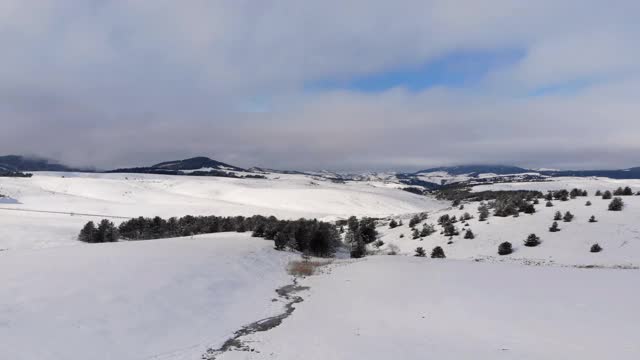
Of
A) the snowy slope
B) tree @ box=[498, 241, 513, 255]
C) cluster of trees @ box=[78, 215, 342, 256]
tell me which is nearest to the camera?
the snowy slope

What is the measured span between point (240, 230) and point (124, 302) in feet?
143

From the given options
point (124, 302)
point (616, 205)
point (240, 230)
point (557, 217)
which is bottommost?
point (240, 230)

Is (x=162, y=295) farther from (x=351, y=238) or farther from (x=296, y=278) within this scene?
(x=351, y=238)

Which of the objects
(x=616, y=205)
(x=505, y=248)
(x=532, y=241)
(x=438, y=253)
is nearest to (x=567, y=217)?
(x=616, y=205)

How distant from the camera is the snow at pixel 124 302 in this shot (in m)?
14.0

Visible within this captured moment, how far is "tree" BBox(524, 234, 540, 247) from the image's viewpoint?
137 feet

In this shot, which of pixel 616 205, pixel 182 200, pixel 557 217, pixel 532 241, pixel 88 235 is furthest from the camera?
pixel 182 200

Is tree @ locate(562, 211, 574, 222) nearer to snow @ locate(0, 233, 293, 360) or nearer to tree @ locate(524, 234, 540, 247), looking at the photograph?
tree @ locate(524, 234, 540, 247)

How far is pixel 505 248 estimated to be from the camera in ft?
137

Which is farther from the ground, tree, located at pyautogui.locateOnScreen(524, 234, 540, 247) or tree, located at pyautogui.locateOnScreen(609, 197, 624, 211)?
tree, located at pyautogui.locateOnScreen(609, 197, 624, 211)

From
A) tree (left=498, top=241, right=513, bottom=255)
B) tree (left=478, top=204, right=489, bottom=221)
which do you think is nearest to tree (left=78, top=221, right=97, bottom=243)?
tree (left=498, top=241, right=513, bottom=255)

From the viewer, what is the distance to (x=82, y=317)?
15.7m

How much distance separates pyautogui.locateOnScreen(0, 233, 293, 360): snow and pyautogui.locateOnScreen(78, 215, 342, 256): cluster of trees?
15.7m

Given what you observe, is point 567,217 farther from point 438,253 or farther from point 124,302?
point 124,302
